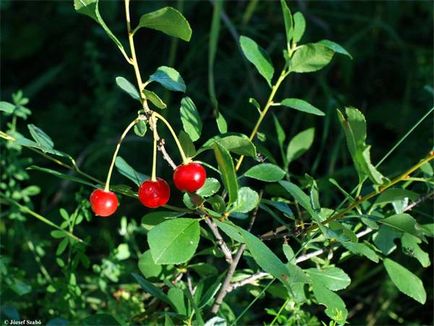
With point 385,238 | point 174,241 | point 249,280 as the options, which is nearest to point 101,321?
point 249,280

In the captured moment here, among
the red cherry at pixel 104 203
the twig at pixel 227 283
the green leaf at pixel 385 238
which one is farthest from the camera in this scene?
the green leaf at pixel 385 238

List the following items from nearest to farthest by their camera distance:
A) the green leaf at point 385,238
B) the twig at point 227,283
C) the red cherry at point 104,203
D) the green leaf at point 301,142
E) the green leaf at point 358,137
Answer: the green leaf at point 358,137, the red cherry at point 104,203, the twig at point 227,283, the green leaf at point 385,238, the green leaf at point 301,142

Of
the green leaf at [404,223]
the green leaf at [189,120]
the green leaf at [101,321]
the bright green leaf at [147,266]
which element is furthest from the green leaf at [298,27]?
the green leaf at [101,321]

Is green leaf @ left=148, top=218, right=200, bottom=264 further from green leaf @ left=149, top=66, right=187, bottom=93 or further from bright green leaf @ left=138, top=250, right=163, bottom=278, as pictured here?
bright green leaf @ left=138, top=250, right=163, bottom=278

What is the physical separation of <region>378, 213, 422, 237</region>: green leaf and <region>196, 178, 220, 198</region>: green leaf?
0.72ft

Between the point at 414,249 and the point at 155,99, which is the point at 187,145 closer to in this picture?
the point at 155,99

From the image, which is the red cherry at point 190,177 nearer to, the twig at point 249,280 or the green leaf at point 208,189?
the green leaf at point 208,189

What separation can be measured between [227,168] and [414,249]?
1.27ft

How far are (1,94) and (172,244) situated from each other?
5.10 feet

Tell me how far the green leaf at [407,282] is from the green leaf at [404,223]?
149 mm

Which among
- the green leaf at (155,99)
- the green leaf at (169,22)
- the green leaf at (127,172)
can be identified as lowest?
the green leaf at (127,172)

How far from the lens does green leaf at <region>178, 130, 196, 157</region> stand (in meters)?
0.96

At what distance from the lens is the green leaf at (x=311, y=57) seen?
3.47ft

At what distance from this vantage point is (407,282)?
3.56ft
